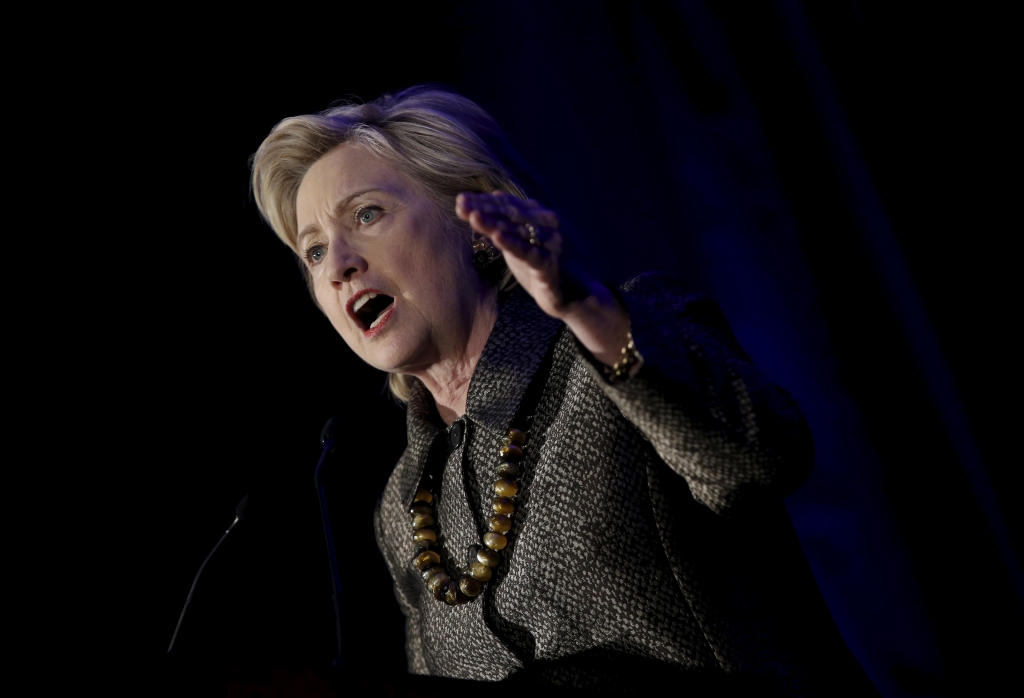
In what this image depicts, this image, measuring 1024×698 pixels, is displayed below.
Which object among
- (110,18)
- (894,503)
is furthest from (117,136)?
(894,503)

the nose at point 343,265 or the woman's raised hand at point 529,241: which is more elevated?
the woman's raised hand at point 529,241

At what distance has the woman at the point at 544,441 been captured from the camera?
98 cm

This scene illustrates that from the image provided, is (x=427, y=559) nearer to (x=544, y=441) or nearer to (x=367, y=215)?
(x=544, y=441)

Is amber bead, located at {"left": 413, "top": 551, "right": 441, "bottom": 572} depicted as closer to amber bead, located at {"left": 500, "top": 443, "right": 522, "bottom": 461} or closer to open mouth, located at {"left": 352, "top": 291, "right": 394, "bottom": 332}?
amber bead, located at {"left": 500, "top": 443, "right": 522, "bottom": 461}

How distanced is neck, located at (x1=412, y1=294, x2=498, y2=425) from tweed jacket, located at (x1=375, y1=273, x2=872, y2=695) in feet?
0.60

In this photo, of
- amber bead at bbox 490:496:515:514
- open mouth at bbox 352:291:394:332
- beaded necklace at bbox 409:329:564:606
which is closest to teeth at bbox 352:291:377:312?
open mouth at bbox 352:291:394:332

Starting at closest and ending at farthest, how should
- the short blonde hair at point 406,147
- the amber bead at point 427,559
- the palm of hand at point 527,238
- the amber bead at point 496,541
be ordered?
the palm of hand at point 527,238 < the amber bead at point 496,541 < the amber bead at point 427,559 < the short blonde hair at point 406,147

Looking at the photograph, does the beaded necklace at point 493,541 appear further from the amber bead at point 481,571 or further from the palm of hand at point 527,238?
the palm of hand at point 527,238

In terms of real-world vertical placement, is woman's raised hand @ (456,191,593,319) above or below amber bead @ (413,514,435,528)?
above

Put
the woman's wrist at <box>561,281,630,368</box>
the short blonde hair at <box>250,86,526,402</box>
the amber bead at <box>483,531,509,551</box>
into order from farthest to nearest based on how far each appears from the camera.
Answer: the short blonde hair at <box>250,86,526,402</box>
the amber bead at <box>483,531,509,551</box>
the woman's wrist at <box>561,281,630,368</box>

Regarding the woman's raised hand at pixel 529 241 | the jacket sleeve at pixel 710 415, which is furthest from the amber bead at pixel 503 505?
the woman's raised hand at pixel 529 241

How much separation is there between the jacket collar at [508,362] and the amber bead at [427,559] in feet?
0.82

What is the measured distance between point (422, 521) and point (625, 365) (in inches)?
27.0

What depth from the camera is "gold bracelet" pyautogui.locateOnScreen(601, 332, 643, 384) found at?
96 centimetres
